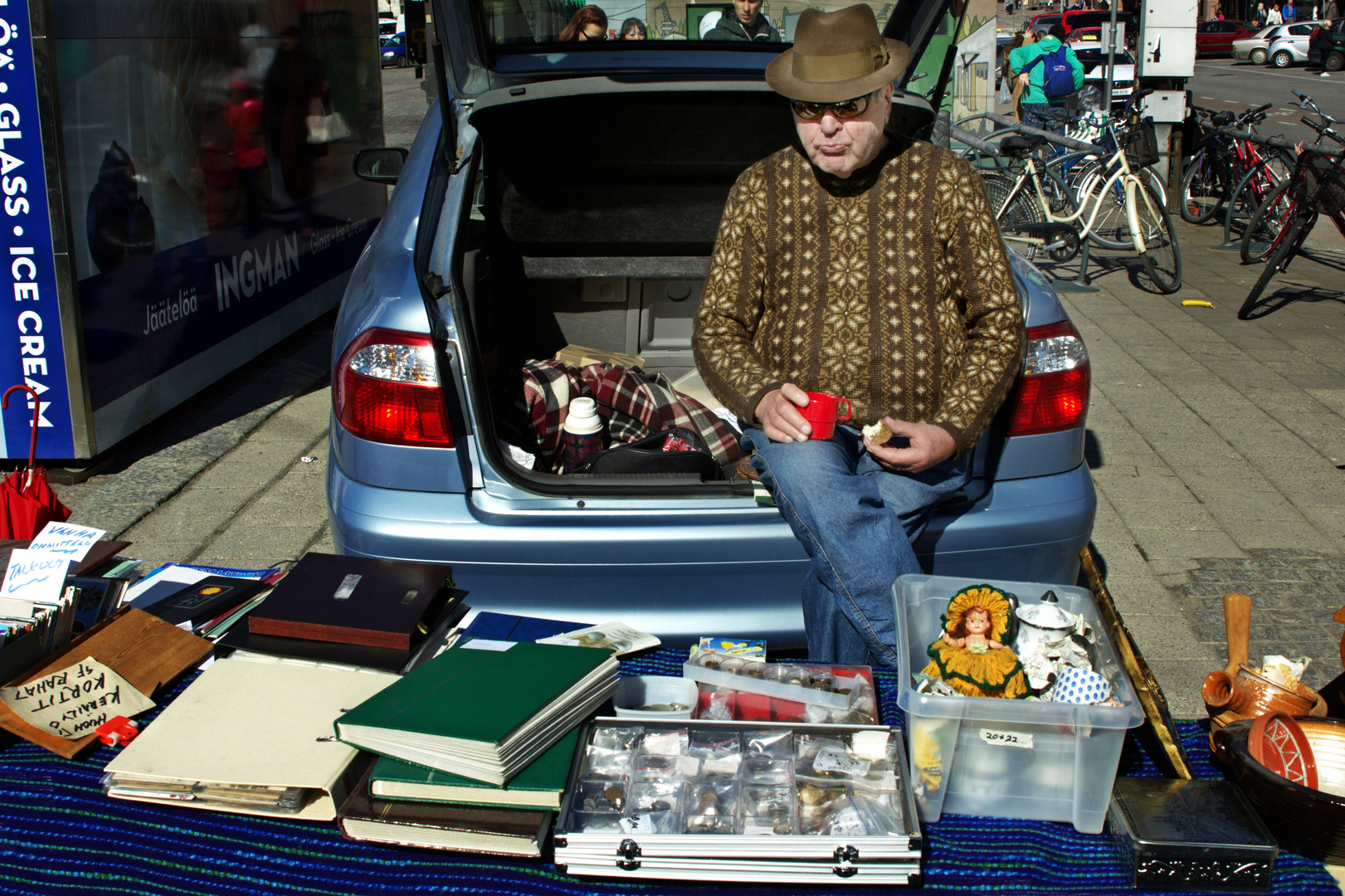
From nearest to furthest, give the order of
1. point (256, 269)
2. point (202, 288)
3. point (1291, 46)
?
point (202, 288) → point (256, 269) → point (1291, 46)

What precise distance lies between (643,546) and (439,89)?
4.48 ft

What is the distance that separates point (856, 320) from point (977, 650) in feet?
2.86

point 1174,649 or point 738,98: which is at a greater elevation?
point 738,98

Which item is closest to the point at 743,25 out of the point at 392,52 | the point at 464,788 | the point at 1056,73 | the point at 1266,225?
the point at 464,788

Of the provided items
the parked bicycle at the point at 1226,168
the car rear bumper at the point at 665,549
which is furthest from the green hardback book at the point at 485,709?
the parked bicycle at the point at 1226,168

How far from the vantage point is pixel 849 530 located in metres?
2.24

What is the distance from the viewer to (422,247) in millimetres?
2639

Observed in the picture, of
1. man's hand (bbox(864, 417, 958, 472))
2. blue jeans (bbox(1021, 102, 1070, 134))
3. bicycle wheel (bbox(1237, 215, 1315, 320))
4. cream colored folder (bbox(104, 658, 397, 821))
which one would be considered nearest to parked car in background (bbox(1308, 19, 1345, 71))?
blue jeans (bbox(1021, 102, 1070, 134))

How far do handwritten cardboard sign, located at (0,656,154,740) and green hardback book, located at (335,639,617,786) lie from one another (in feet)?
1.84

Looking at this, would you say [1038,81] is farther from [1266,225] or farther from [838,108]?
[838,108]

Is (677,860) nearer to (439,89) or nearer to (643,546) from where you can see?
(643,546)

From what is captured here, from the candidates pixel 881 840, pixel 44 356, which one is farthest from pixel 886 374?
pixel 44 356

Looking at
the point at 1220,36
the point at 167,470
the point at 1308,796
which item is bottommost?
the point at 167,470

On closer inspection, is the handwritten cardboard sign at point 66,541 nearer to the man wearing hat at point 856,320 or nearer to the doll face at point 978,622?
the man wearing hat at point 856,320
